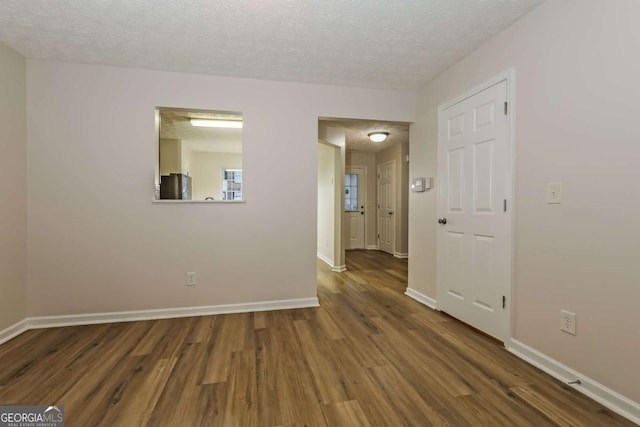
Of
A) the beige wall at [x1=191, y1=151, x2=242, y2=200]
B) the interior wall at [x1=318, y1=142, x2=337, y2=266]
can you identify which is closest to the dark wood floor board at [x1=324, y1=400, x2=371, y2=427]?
the interior wall at [x1=318, y1=142, x2=337, y2=266]

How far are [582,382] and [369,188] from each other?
19.7 ft

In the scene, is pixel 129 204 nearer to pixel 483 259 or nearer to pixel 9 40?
pixel 9 40

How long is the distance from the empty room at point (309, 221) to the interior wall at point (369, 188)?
375 cm

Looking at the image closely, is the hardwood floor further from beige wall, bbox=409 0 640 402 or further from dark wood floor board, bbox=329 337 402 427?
beige wall, bbox=409 0 640 402

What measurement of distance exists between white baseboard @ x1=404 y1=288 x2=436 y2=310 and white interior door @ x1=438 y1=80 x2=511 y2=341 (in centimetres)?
15

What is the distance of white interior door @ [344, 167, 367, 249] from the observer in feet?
23.8

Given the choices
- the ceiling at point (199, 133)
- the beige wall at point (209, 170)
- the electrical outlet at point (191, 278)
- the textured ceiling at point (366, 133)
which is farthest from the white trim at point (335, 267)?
the beige wall at point (209, 170)

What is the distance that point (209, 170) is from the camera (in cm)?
714

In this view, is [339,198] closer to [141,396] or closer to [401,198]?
[401,198]

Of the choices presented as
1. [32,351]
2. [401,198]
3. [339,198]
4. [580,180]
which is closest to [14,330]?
[32,351]

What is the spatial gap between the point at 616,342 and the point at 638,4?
1.78 metres

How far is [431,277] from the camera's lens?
3.06 metres

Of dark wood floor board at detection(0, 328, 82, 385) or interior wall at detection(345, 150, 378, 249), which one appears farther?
interior wall at detection(345, 150, 378, 249)

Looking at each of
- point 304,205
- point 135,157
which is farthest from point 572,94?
point 135,157
